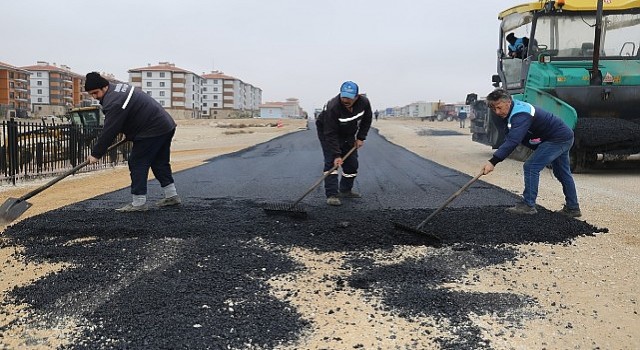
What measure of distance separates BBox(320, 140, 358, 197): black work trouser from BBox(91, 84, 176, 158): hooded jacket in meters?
1.78

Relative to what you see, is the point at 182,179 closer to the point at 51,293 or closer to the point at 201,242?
the point at 201,242

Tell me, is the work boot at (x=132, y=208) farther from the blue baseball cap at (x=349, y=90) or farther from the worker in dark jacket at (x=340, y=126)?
the blue baseball cap at (x=349, y=90)

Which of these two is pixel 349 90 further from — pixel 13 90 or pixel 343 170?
pixel 13 90

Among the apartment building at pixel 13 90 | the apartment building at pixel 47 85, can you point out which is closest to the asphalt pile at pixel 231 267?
the apartment building at pixel 13 90

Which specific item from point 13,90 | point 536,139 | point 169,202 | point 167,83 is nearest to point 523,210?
point 536,139

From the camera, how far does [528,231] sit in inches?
178

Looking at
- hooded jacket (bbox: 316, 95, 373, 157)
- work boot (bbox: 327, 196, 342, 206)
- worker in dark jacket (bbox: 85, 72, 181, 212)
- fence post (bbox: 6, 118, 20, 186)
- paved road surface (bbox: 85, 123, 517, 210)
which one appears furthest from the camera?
fence post (bbox: 6, 118, 20, 186)

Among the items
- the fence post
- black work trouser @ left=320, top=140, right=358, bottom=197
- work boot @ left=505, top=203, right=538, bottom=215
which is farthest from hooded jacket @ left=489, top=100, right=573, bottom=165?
the fence post

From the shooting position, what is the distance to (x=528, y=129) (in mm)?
5125

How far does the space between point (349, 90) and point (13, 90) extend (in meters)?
77.7

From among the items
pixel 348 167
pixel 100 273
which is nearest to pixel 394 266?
pixel 100 273

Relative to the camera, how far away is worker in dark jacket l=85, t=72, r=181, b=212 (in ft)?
16.7

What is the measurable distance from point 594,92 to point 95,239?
8.02m

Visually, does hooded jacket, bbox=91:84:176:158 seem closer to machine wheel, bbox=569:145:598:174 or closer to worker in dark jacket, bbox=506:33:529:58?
machine wheel, bbox=569:145:598:174
